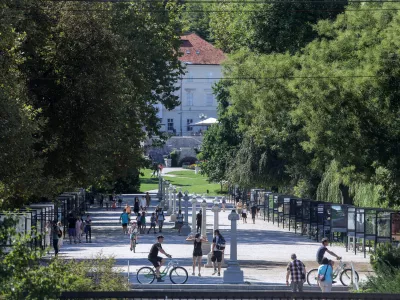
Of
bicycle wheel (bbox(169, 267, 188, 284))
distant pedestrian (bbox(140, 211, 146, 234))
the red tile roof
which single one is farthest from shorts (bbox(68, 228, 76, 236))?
the red tile roof

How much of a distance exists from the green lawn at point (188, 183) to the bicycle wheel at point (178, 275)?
64782 mm

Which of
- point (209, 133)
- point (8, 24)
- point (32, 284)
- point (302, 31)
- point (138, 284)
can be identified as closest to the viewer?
point (32, 284)

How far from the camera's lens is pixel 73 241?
4812cm

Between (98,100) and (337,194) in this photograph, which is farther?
(337,194)

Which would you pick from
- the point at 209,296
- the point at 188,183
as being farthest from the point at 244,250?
the point at 188,183

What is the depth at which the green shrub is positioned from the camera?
24291 mm

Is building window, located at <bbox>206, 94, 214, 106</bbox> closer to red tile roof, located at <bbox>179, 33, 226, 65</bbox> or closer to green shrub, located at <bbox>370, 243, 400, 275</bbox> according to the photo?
red tile roof, located at <bbox>179, 33, 226, 65</bbox>

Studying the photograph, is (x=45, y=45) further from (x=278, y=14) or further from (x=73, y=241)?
(x=278, y=14)

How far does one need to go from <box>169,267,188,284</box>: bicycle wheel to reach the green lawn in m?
64.8

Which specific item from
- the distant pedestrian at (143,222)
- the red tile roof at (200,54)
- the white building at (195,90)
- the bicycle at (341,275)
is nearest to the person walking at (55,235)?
the bicycle at (341,275)

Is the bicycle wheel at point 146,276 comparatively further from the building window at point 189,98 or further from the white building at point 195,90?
the building window at point 189,98

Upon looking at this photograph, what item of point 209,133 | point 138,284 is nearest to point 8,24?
point 138,284

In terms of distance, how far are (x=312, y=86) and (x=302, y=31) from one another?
900 inches

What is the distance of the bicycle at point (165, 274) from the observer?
96.6 ft
